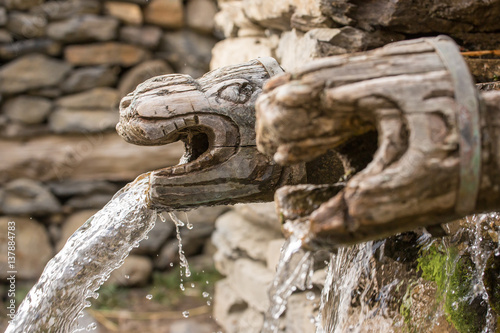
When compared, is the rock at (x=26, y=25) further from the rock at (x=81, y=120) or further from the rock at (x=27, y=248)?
the rock at (x=27, y=248)

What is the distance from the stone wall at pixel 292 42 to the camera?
4.82 feet

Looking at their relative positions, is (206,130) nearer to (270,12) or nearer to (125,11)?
(270,12)

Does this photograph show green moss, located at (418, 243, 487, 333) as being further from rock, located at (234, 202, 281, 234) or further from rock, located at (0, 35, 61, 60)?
A: rock, located at (0, 35, 61, 60)

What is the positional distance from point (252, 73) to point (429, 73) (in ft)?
1.75

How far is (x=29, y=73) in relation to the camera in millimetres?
3744

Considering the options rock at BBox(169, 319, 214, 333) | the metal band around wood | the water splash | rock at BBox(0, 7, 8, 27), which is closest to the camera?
the metal band around wood

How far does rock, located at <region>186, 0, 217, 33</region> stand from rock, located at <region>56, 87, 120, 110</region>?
80 centimetres

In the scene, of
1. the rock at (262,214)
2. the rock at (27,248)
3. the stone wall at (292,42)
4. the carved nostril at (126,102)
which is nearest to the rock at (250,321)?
the stone wall at (292,42)

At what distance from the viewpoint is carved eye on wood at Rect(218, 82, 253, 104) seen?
3.92 ft

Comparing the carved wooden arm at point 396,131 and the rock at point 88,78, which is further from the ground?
the carved wooden arm at point 396,131

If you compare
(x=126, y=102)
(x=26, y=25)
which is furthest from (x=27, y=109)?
(x=126, y=102)

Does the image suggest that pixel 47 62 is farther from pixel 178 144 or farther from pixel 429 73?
pixel 429 73

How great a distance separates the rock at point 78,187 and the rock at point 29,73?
729 millimetres

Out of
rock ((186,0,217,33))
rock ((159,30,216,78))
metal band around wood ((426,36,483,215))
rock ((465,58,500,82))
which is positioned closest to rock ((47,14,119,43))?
rock ((159,30,216,78))
